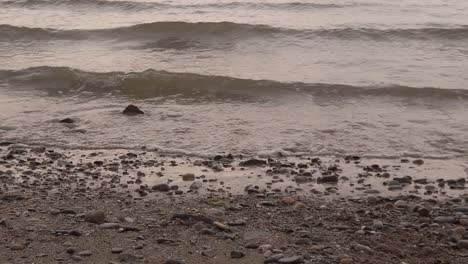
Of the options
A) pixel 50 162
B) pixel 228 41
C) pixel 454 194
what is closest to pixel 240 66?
pixel 228 41

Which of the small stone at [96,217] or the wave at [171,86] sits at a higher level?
the wave at [171,86]

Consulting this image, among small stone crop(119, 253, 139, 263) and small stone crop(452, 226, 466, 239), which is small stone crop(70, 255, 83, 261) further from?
small stone crop(452, 226, 466, 239)

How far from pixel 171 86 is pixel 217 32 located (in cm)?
385

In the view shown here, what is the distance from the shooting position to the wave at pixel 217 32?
1417 centimetres

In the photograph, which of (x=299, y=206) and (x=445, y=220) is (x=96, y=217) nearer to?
(x=299, y=206)

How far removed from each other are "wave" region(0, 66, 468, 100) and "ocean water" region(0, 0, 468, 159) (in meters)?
0.03

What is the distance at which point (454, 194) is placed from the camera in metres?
6.86

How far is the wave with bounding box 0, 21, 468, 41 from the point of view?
46.5 ft

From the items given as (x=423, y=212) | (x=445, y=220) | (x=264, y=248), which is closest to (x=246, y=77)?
(x=423, y=212)

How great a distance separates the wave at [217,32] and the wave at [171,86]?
309 centimetres

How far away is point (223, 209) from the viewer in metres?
6.35

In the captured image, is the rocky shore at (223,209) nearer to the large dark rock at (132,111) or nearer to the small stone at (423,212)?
the small stone at (423,212)

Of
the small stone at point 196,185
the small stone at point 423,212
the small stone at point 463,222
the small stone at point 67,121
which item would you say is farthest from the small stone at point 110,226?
the small stone at point 67,121

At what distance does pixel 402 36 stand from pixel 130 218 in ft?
31.3
